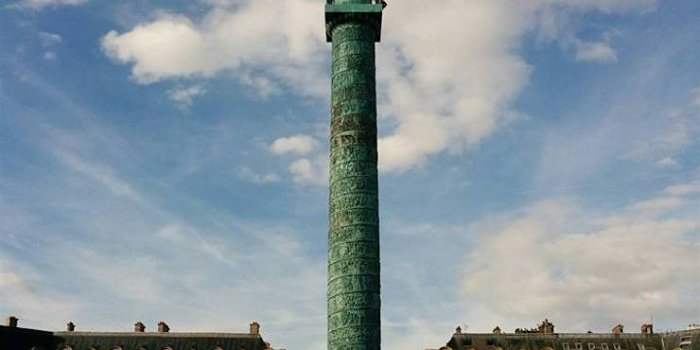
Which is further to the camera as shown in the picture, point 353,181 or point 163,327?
point 163,327

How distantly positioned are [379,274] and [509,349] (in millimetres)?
22011

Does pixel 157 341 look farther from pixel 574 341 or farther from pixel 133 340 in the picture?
pixel 574 341

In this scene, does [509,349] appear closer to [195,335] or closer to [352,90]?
[195,335]

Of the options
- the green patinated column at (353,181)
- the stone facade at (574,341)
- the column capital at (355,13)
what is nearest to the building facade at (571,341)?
the stone facade at (574,341)

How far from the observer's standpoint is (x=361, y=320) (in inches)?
1001

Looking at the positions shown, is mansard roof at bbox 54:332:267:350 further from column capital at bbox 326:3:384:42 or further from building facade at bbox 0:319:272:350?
column capital at bbox 326:3:384:42

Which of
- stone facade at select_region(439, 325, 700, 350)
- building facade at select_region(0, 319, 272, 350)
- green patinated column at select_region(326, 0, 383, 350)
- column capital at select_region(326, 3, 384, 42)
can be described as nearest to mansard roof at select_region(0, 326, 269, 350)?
building facade at select_region(0, 319, 272, 350)

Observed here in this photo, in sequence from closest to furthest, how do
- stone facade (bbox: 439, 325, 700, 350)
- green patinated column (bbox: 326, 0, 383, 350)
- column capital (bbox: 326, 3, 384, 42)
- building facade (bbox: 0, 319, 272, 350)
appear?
1. green patinated column (bbox: 326, 0, 383, 350)
2. column capital (bbox: 326, 3, 384, 42)
3. building facade (bbox: 0, 319, 272, 350)
4. stone facade (bbox: 439, 325, 700, 350)

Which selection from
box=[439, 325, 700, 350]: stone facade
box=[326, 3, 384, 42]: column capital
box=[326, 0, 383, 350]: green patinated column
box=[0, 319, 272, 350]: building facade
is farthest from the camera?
box=[439, 325, 700, 350]: stone facade

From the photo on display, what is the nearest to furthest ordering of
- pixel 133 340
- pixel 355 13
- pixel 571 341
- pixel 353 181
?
pixel 353 181, pixel 355 13, pixel 133 340, pixel 571 341

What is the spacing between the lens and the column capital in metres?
27.9

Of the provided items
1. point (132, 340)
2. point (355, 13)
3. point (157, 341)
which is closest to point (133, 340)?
point (132, 340)

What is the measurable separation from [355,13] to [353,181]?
5.01 metres

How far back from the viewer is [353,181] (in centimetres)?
2662
